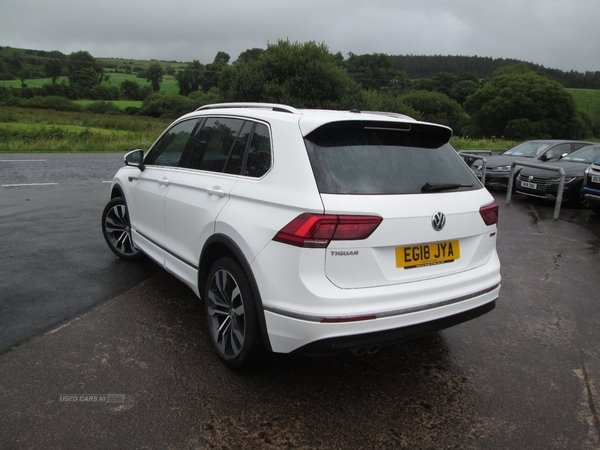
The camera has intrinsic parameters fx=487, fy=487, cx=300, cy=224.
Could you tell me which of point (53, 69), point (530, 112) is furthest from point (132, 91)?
point (530, 112)

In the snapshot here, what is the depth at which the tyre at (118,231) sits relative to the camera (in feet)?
18.7

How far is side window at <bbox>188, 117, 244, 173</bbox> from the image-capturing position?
3.72m

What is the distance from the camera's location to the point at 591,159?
11789 mm

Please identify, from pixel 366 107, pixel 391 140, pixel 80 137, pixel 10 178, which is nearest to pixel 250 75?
pixel 366 107

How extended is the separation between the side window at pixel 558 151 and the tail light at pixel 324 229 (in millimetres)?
12540

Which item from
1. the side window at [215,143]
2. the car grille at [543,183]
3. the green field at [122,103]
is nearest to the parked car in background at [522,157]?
the car grille at [543,183]

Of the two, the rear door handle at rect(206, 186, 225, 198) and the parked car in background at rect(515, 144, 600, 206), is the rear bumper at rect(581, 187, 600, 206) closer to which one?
the parked car in background at rect(515, 144, 600, 206)

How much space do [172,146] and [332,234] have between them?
8.18 ft

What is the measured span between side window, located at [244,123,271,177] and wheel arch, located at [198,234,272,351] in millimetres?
492

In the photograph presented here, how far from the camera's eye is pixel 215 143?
393 cm

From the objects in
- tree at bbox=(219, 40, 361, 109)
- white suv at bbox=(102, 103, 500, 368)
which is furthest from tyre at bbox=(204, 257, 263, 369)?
tree at bbox=(219, 40, 361, 109)

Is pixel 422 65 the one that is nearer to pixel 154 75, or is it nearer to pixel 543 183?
pixel 154 75

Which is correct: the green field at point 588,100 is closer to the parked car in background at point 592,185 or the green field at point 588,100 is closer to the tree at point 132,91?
the tree at point 132,91

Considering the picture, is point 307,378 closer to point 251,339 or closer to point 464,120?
point 251,339
